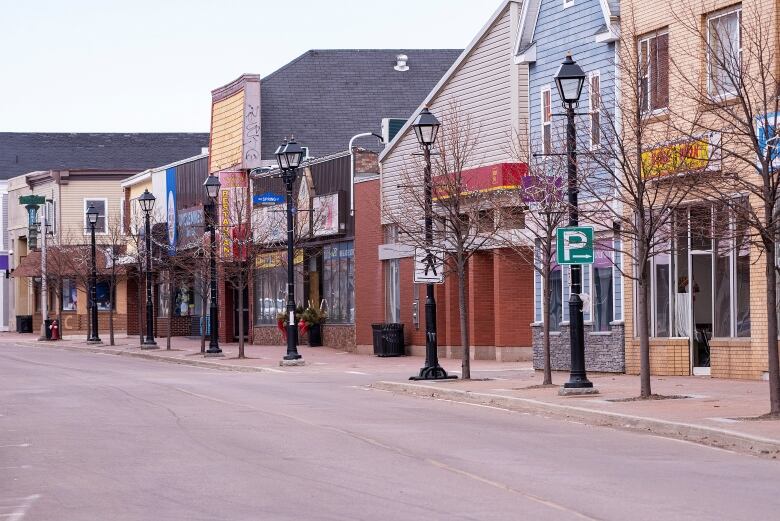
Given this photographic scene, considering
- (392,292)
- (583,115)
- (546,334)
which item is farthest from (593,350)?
(392,292)

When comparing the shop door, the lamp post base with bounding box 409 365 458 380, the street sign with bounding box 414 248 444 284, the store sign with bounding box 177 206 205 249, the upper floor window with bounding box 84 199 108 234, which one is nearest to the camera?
the street sign with bounding box 414 248 444 284

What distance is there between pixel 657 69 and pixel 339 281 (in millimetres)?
21710

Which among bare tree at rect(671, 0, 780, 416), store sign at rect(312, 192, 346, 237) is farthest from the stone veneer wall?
store sign at rect(312, 192, 346, 237)

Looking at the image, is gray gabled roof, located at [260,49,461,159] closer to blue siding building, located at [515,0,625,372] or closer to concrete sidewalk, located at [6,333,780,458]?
concrete sidewalk, located at [6,333,780,458]

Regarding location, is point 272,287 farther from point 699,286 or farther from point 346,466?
point 346,466

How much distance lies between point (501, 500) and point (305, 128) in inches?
1751

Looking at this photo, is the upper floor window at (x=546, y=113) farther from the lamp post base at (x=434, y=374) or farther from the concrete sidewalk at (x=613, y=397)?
the lamp post base at (x=434, y=374)

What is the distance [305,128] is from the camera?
55.5 meters

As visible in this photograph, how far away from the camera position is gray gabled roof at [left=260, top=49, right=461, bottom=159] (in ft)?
180

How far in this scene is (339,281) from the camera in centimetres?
4744

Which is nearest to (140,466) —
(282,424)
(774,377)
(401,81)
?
(282,424)

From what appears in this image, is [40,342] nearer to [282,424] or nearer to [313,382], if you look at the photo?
[313,382]

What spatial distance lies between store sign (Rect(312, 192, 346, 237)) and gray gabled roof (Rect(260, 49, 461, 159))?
20.9ft

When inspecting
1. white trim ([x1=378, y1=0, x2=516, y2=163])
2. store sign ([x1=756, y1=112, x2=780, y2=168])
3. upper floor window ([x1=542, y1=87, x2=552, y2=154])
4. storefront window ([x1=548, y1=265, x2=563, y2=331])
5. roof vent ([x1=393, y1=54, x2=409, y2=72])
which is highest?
roof vent ([x1=393, y1=54, x2=409, y2=72])
